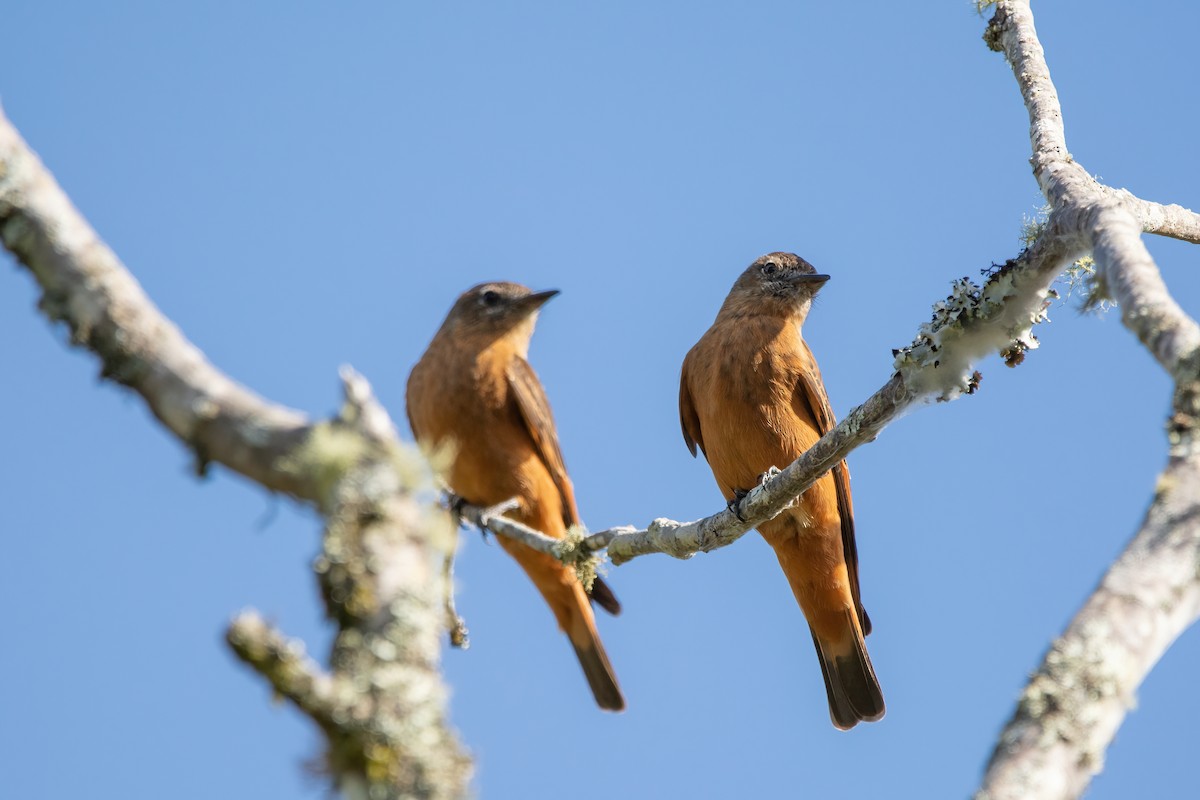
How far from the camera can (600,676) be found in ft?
28.6

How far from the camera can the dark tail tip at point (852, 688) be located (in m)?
8.06

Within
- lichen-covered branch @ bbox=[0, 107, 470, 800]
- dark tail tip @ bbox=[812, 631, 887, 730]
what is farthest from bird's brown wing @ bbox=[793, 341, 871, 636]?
lichen-covered branch @ bbox=[0, 107, 470, 800]

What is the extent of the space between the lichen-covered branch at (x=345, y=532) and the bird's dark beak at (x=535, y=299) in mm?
6133

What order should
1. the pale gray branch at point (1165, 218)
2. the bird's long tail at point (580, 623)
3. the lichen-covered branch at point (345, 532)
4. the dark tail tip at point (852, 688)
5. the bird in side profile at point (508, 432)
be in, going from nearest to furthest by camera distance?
1. the lichen-covered branch at point (345, 532)
2. the pale gray branch at point (1165, 218)
3. the bird in side profile at point (508, 432)
4. the dark tail tip at point (852, 688)
5. the bird's long tail at point (580, 623)

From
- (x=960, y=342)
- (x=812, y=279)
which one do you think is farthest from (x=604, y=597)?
(x=960, y=342)

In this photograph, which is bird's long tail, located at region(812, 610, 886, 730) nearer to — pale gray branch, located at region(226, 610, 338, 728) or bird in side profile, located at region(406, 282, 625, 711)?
bird in side profile, located at region(406, 282, 625, 711)

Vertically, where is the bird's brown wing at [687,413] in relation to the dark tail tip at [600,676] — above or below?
above

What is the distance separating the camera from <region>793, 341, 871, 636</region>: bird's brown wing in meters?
7.68

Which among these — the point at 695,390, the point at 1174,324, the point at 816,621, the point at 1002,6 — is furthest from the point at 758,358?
the point at 1174,324

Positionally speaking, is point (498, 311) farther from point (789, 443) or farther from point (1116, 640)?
point (1116, 640)

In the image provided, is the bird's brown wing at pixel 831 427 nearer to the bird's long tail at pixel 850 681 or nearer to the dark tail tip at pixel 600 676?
the bird's long tail at pixel 850 681

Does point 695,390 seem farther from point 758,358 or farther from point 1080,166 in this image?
point 1080,166

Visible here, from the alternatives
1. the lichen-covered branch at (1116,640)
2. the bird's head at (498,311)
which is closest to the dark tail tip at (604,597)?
the bird's head at (498,311)

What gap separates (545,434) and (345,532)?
5985mm
